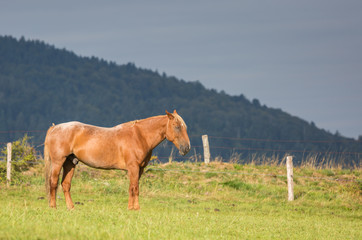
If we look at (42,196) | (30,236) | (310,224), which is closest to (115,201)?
(42,196)

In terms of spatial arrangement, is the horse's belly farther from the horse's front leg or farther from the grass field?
the grass field

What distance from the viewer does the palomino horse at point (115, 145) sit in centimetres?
1179

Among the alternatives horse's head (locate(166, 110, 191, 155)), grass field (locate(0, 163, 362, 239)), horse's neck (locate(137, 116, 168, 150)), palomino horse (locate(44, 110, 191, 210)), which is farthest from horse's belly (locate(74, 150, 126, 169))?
horse's head (locate(166, 110, 191, 155))

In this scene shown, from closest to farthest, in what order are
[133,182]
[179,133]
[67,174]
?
1. [133,182]
2. [179,133]
3. [67,174]

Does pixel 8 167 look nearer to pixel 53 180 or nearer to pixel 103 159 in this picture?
pixel 53 180

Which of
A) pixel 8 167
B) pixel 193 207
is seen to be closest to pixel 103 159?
pixel 193 207

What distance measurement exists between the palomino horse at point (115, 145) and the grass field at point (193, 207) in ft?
2.72

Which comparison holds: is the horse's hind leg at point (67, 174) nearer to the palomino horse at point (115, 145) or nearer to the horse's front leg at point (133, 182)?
the palomino horse at point (115, 145)

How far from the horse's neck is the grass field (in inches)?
63.3

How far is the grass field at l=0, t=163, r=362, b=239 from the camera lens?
8461 mm

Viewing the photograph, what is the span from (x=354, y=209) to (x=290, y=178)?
2548 mm

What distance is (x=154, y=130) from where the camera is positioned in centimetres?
1210

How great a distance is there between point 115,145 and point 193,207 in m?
5.01

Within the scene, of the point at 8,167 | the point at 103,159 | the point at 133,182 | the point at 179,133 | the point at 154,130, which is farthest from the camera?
the point at 8,167
